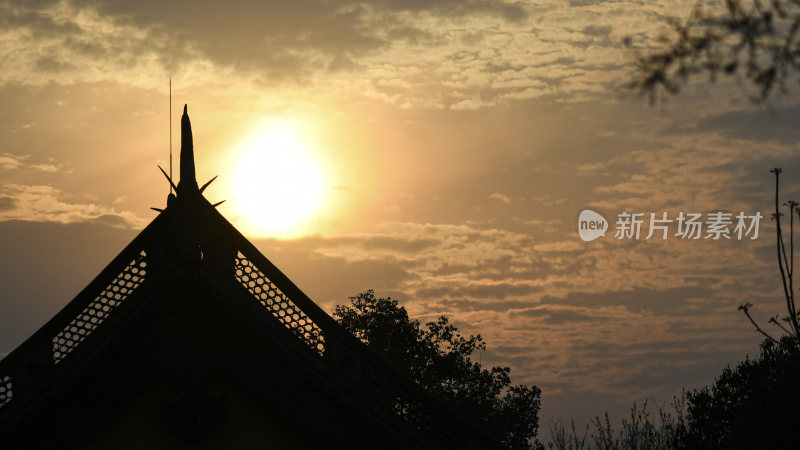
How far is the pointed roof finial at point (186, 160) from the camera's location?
9.63 m

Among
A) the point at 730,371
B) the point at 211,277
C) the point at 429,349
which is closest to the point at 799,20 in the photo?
the point at 211,277

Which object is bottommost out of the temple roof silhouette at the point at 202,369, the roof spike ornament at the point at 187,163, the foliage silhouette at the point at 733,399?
the temple roof silhouette at the point at 202,369

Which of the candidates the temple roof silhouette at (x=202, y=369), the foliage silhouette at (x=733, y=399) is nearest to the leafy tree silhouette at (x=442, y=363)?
the foliage silhouette at (x=733, y=399)

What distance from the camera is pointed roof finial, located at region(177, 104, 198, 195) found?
9633 mm

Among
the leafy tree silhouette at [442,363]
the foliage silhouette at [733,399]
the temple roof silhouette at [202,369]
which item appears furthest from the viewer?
the leafy tree silhouette at [442,363]

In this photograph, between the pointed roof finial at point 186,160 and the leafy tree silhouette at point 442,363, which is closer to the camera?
the pointed roof finial at point 186,160

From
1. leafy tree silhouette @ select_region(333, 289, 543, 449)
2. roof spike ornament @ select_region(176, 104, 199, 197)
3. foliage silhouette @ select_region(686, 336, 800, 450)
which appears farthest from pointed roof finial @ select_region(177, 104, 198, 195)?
leafy tree silhouette @ select_region(333, 289, 543, 449)

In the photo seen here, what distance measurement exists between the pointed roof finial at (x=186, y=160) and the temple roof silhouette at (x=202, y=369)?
0.8 inches

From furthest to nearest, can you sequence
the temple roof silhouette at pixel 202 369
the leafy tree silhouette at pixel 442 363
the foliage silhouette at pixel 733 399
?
the leafy tree silhouette at pixel 442 363, the foliage silhouette at pixel 733 399, the temple roof silhouette at pixel 202 369

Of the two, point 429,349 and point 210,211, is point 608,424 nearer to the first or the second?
point 210,211

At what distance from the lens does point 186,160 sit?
386 inches

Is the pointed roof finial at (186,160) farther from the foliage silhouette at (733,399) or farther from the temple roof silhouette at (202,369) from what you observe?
the foliage silhouette at (733,399)

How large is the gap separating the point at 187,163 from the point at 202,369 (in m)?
2.40

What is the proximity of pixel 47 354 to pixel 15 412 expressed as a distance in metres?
0.81
